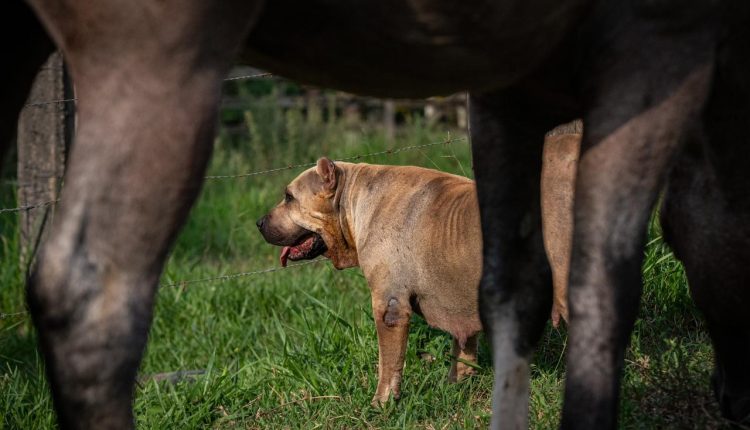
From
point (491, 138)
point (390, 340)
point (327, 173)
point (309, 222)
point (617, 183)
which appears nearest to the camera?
point (617, 183)

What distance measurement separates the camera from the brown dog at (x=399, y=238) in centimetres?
486

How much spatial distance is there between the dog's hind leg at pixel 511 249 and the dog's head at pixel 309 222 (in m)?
2.60

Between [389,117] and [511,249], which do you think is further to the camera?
[389,117]

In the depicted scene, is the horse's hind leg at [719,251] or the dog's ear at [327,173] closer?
the horse's hind leg at [719,251]

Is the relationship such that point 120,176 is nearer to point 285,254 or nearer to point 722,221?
point 722,221

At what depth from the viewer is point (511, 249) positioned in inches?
124

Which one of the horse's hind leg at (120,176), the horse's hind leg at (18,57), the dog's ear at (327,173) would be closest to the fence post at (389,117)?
the dog's ear at (327,173)

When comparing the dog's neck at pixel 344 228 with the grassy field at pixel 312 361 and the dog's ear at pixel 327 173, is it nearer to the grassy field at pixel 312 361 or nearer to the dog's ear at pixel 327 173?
the dog's ear at pixel 327 173

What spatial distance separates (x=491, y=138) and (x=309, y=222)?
2790 mm

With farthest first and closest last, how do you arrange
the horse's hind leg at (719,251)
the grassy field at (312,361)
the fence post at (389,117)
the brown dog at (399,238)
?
the fence post at (389,117), the brown dog at (399,238), the grassy field at (312,361), the horse's hind leg at (719,251)

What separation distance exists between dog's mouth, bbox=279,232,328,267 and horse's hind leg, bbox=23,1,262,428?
12.3 ft

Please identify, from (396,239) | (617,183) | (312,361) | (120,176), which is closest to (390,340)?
(312,361)

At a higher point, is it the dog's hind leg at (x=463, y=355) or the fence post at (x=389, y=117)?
the fence post at (x=389, y=117)

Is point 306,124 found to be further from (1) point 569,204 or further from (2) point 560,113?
(2) point 560,113
